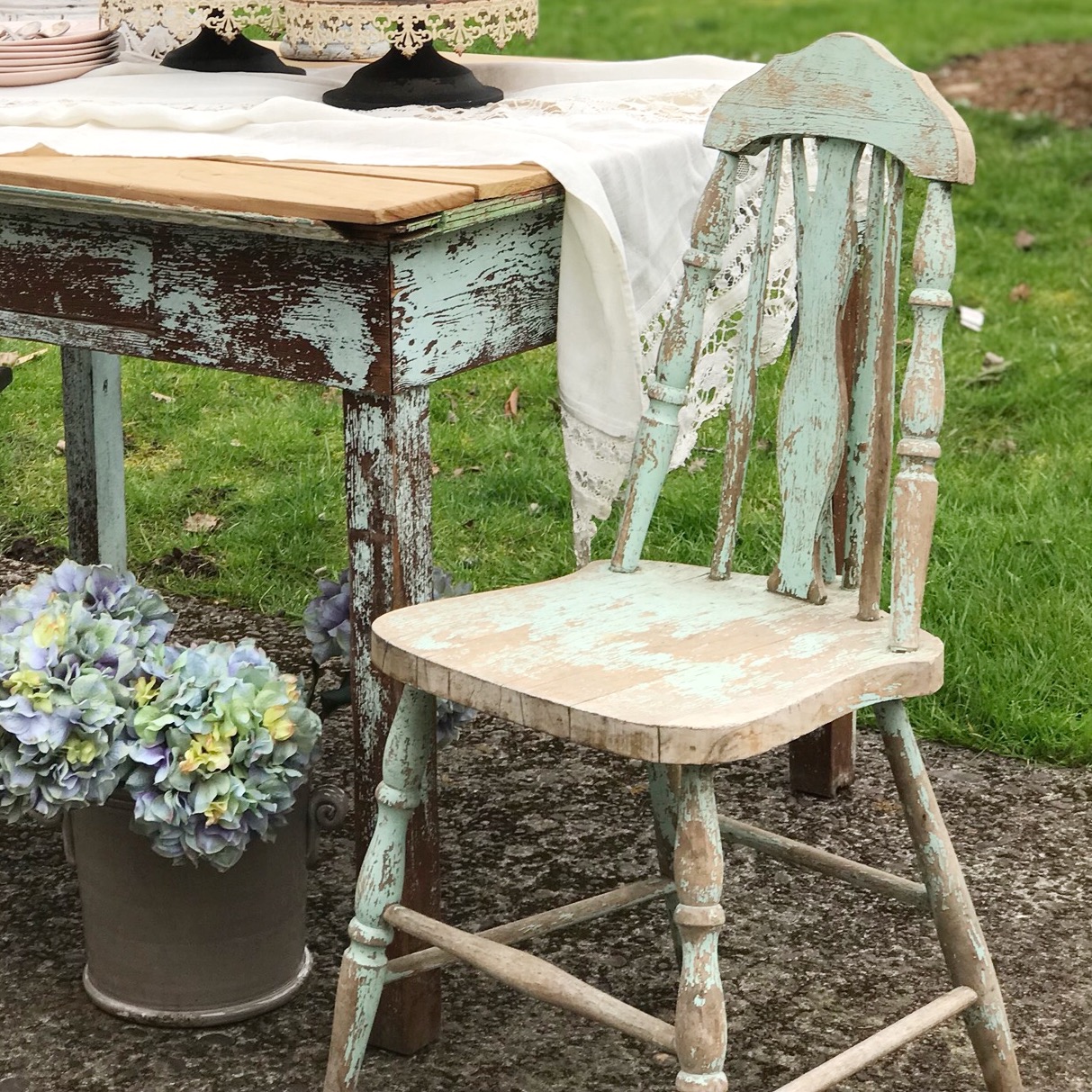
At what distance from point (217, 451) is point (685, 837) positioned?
2886mm

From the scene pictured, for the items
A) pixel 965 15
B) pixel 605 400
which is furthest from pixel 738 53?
pixel 605 400

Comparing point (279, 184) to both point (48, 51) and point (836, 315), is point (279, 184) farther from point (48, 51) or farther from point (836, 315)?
point (48, 51)

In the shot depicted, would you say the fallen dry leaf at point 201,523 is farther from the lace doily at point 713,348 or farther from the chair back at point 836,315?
the chair back at point 836,315

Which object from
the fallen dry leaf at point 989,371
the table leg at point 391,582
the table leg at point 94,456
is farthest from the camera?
the fallen dry leaf at point 989,371

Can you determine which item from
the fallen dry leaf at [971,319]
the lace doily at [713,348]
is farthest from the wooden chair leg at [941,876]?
the fallen dry leaf at [971,319]

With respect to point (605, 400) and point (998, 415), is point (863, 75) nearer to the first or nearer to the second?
point (605, 400)

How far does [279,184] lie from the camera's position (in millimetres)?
1933

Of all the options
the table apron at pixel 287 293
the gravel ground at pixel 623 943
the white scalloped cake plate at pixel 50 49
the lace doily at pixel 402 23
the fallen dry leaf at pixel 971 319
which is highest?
the lace doily at pixel 402 23

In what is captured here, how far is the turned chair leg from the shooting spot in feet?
6.66

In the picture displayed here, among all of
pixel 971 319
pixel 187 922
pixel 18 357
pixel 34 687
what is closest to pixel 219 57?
pixel 34 687

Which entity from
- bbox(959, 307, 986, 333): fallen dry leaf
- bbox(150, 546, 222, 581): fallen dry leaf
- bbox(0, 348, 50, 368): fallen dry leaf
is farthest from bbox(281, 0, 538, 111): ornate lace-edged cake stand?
bbox(959, 307, 986, 333): fallen dry leaf

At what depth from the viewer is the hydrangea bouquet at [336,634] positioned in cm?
247

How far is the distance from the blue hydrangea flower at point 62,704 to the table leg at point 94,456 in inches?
34.2

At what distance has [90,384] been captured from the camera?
9.93 ft
